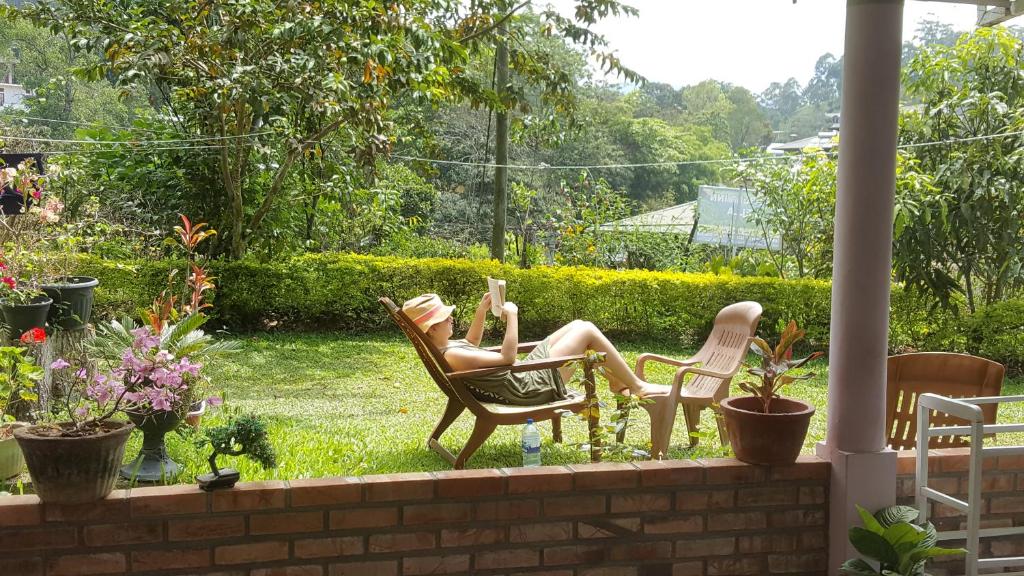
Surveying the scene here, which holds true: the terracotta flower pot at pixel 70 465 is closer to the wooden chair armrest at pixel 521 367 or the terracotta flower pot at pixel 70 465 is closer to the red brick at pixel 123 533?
the red brick at pixel 123 533

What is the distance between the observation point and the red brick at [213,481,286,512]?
2.46m

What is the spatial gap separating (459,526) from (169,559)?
2.70 ft

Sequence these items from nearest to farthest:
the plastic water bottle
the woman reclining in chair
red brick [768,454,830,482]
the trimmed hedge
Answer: red brick [768,454,830,482]
the plastic water bottle
the woman reclining in chair
the trimmed hedge

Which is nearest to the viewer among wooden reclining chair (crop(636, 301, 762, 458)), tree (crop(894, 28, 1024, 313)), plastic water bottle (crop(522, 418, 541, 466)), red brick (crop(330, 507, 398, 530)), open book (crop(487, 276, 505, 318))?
red brick (crop(330, 507, 398, 530))

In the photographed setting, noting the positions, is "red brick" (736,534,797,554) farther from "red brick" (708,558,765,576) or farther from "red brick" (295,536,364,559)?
"red brick" (295,536,364,559)

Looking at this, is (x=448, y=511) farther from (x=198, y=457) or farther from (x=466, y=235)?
(x=466, y=235)

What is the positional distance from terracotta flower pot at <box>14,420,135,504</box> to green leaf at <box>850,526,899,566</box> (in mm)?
2209

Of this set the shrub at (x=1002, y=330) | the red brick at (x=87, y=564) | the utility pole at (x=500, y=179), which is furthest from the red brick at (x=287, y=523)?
the utility pole at (x=500, y=179)

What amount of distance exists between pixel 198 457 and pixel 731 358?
9.06 ft

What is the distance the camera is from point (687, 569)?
2.82 metres

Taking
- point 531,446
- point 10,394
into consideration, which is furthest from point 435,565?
point 10,394

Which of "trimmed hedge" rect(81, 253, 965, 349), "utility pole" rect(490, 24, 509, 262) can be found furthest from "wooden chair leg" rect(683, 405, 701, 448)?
"utility pole" rect(490, 24, 509, 262)

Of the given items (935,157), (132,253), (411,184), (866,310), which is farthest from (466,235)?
(866,310)

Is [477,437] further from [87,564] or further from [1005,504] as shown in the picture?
[1005,504]
